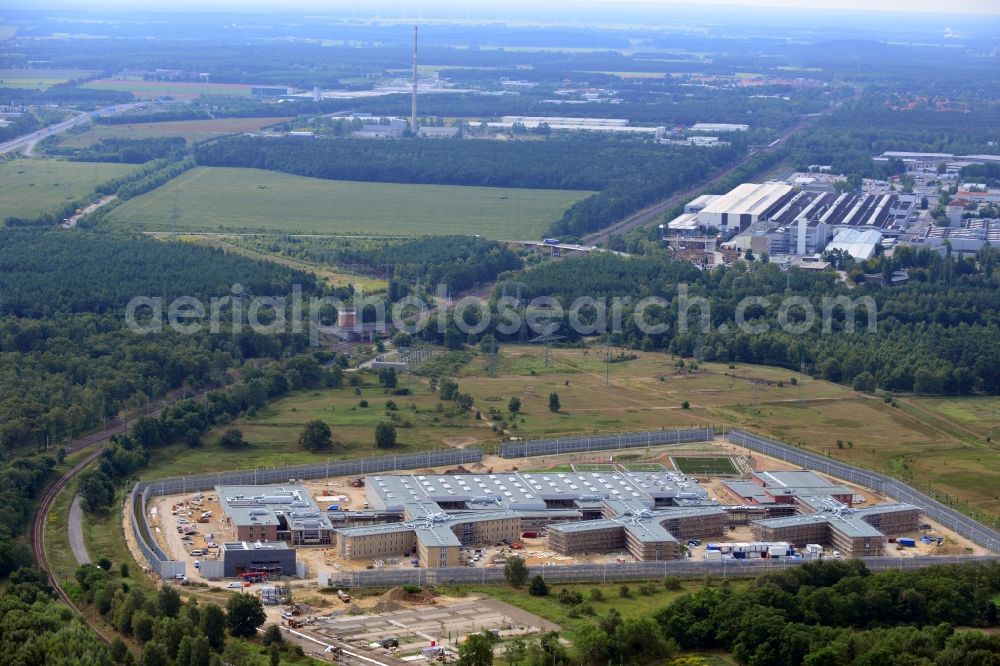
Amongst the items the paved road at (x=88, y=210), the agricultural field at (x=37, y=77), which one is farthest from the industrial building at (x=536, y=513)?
the agricultural field at (x=37, y=77)

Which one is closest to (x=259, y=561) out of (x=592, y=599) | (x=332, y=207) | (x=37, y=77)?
(x=592, y=599)

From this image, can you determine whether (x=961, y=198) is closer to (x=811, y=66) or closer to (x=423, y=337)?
(x=423, y=337)

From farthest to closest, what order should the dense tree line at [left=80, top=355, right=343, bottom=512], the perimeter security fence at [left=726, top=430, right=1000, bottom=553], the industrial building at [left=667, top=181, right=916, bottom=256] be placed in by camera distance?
1. the industrial building at [left=667, top=181, right=916, bottom=256]
2. the dense tree line at [left=80, top=355, right=343, bottom=512]
3. the perimeter security fence at [left=726, top=430, right=1000, bottom=553]

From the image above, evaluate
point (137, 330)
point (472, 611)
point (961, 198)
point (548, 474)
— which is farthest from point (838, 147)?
point (472, 611)

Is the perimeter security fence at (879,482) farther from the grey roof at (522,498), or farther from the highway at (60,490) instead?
the highway at (60,490)

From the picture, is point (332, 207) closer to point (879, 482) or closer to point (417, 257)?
point (417, 257)

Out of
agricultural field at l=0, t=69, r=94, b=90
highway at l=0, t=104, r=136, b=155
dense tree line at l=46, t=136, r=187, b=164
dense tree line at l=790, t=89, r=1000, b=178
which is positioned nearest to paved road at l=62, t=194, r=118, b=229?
dense tree line at l=46, t=136, r=187, b=164

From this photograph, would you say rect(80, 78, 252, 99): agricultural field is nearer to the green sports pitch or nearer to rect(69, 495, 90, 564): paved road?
the green sports pitch
